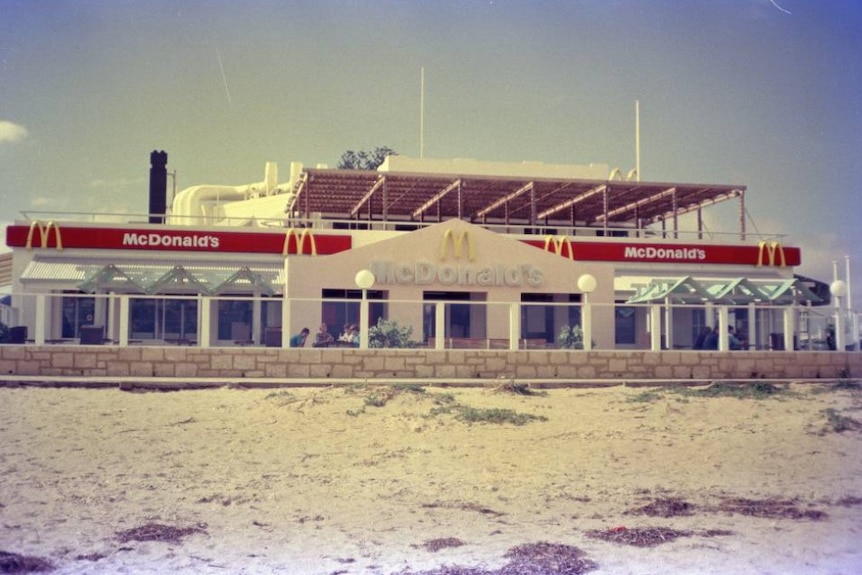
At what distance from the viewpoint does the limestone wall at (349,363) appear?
Result: 14.4 meters

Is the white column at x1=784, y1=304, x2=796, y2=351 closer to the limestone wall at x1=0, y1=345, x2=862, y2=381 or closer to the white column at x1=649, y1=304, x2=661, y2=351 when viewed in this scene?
the limestone wall at x1=0, y1=345, x2=862, y2=381

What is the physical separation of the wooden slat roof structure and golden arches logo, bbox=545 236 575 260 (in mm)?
885

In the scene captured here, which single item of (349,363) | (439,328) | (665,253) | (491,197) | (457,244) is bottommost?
(349,363)

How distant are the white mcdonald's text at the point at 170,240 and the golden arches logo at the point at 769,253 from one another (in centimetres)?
1794

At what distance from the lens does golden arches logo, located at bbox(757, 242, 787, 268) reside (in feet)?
96.2

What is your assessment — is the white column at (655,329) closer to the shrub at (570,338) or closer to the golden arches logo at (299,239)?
the shrub at (570,338)

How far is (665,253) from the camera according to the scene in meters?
28.7

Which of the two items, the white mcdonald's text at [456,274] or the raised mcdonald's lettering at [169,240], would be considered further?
the raised mcdonald's lettering at [169,240]

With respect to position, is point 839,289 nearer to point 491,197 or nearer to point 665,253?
point 665,253

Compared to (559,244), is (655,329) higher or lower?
lower

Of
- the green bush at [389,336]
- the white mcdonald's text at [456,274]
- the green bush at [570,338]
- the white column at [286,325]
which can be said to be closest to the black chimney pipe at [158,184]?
the white mcdonald's text at [456,274]

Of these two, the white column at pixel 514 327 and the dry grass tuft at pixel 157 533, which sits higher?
the white column at pixel 514 327

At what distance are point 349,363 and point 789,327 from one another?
28.2 feet

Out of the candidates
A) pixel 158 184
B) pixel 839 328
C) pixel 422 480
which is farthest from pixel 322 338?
pixel 158 184
